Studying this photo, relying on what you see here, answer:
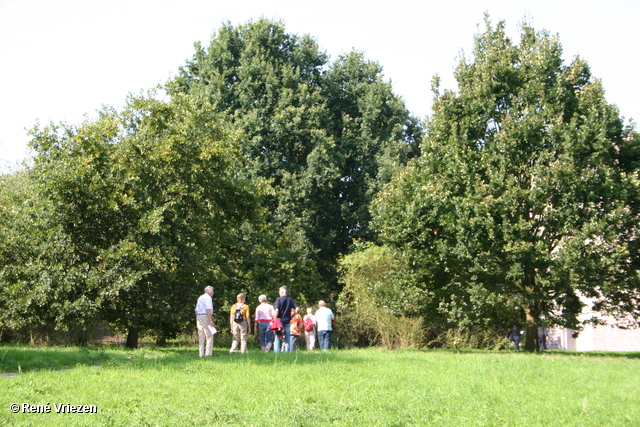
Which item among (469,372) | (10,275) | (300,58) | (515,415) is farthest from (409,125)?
(515,415)

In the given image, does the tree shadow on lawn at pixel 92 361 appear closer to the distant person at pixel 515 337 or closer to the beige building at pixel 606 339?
the distant person at pixel 515 337

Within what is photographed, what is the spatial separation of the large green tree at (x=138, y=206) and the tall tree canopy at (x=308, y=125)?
1041 centimetres

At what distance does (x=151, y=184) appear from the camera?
76.3ft

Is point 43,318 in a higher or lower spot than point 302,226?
lower

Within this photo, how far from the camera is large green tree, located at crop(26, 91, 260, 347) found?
2097 centimetres

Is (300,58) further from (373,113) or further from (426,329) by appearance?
(426,329)

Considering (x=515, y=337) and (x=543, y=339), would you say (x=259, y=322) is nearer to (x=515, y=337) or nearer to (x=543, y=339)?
(x=515, y=337)

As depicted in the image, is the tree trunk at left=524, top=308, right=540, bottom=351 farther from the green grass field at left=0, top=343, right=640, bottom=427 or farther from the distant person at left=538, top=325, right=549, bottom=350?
the distant person at left=538, top=325, right=549, bottom=350

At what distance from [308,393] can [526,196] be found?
15361 mm

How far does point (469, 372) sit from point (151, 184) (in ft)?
46.1

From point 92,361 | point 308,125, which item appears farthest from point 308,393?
point 308,125

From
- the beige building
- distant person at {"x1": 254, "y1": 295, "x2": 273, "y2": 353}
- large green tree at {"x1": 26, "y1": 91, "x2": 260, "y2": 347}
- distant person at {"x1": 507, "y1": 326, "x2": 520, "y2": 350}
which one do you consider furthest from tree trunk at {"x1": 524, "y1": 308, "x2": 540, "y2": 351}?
the beige building

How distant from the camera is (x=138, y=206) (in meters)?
A: 21.6

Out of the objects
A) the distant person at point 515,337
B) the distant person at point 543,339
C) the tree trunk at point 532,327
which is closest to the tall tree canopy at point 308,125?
the distant person at point 515,337
